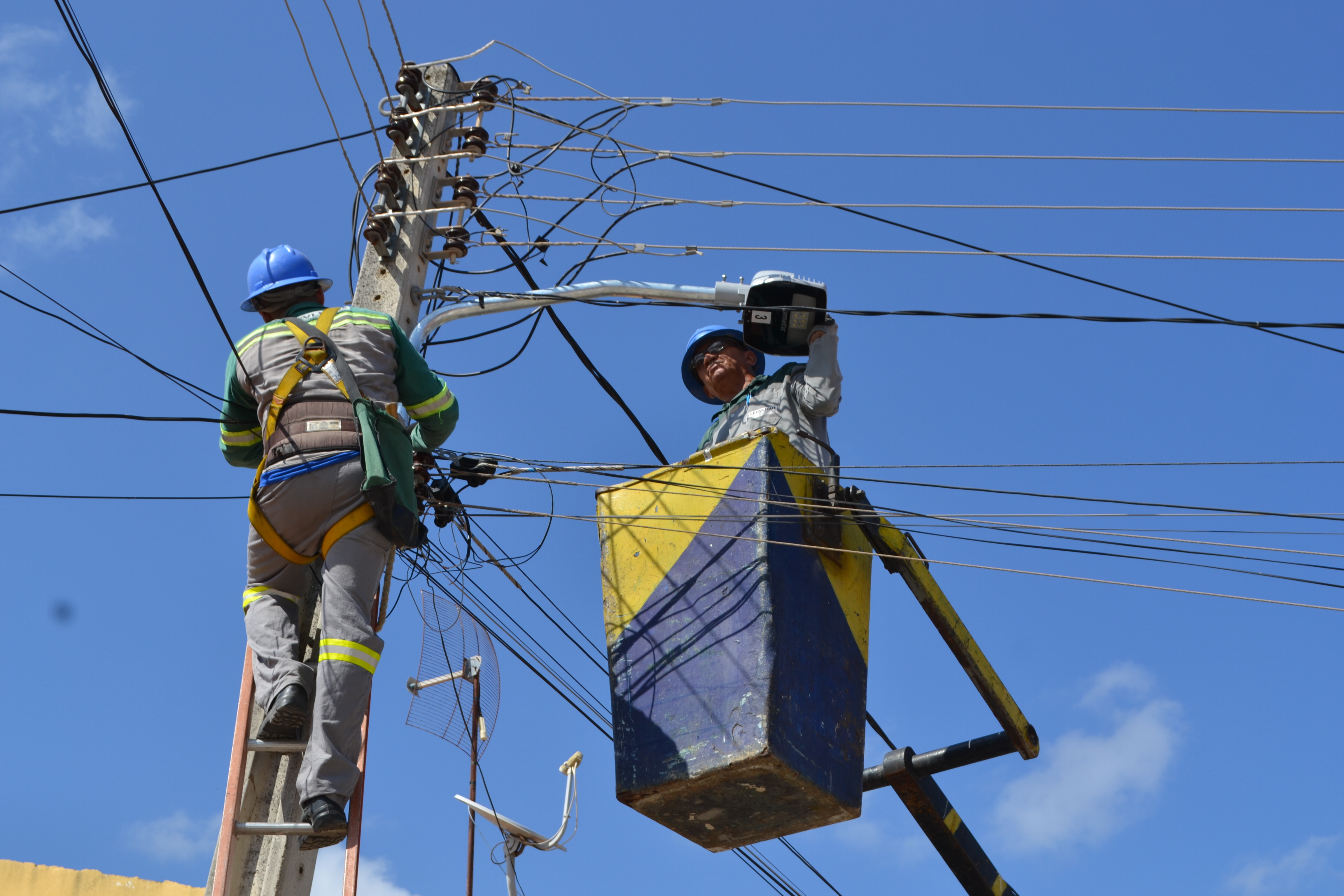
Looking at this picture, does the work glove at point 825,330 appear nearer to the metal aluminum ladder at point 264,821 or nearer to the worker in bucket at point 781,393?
the worker in bucket at point 781,393

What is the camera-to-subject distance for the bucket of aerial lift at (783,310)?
6.21 m

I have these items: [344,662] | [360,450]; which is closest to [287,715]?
[344,662]

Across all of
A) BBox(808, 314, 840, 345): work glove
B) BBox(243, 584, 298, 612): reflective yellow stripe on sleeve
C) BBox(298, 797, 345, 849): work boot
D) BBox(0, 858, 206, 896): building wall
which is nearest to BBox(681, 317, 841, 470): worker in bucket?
BBox(808, 314, 840, 345): work glove

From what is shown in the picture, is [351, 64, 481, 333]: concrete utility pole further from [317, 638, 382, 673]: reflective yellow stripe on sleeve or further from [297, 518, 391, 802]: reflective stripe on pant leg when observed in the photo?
[317, 638, 382, 673]: reflective yellow stripe on sleeve

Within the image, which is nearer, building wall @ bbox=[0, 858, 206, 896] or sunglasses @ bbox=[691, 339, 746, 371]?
sunglasses @ bbox=[691, 339, 746, 371]

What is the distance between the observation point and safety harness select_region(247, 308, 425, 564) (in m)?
4.88

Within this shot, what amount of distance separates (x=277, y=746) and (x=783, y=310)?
2.82m

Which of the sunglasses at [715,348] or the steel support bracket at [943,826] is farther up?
the sunglasses at [715,348]

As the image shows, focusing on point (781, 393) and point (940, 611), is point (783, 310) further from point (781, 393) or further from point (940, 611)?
point (940, 611)

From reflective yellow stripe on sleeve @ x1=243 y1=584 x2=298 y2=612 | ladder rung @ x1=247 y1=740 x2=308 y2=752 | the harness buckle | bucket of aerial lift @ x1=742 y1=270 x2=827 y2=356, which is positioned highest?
bucket of aerial lift @ x1=742 y1=270 x2=827 y2=356

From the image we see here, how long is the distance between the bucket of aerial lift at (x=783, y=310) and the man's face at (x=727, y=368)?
20.7 inches

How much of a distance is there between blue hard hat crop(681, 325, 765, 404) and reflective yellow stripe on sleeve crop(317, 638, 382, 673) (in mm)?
2792

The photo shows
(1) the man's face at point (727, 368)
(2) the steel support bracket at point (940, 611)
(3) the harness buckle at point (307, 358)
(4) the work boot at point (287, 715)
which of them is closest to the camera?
→ (4) the work boot at point (287, 715)

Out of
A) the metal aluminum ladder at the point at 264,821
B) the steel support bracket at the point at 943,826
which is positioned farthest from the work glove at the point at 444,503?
the steel support bracket at the point at 943,826
